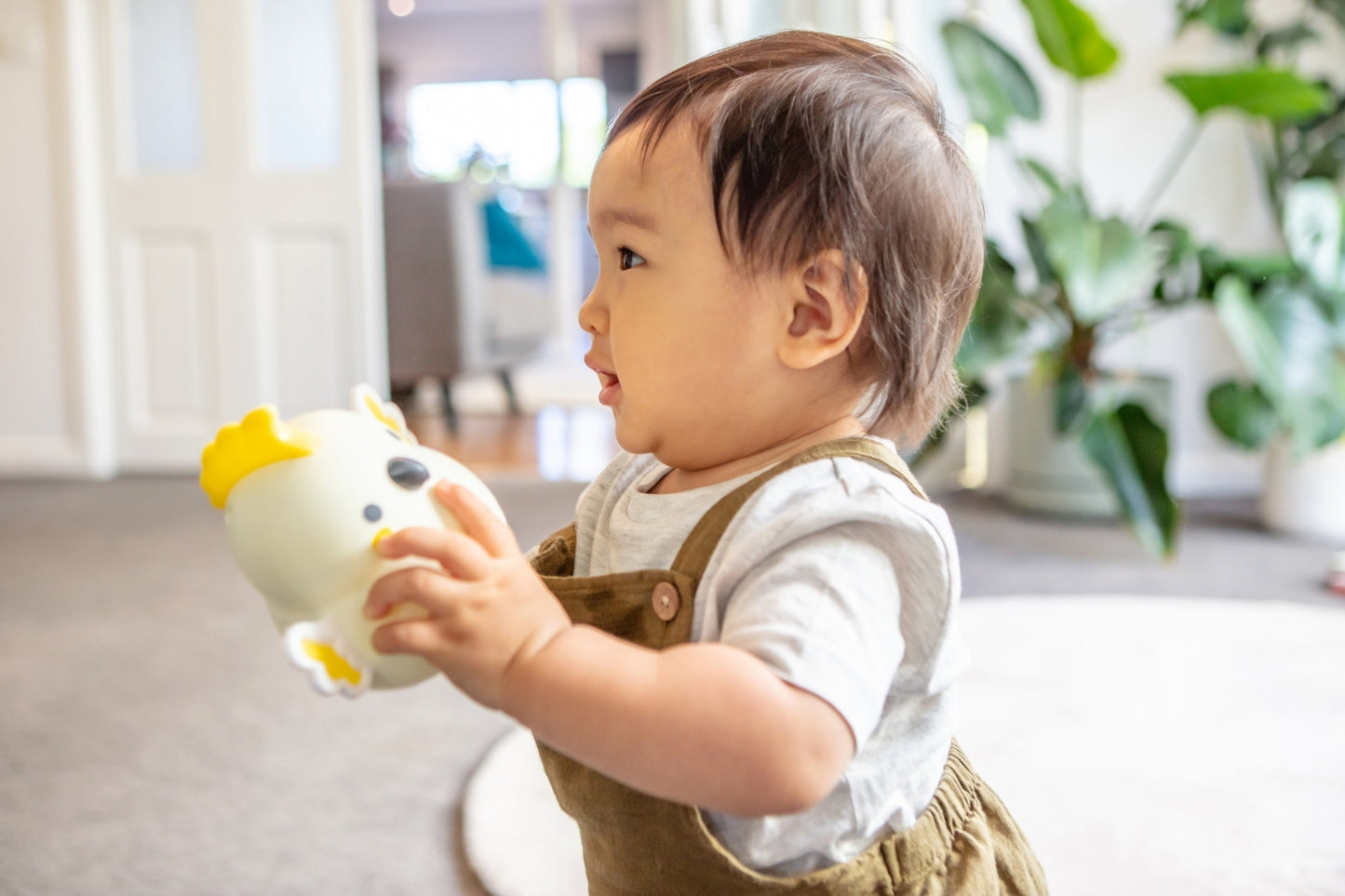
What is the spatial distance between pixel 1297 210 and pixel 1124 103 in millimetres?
649

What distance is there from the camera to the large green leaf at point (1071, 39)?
2.26m

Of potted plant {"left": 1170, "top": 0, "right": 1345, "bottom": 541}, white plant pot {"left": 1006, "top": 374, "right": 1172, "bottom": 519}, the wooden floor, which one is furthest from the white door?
potted plant {"left": 1170, "top": 0, "right": 1345, "bottom": 541}

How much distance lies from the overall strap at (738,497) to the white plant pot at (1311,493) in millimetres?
2096

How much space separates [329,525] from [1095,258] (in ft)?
5.76

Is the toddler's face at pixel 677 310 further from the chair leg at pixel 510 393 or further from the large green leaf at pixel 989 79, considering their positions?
the chair leg at pixel 510 393

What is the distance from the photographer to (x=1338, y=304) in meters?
2.20

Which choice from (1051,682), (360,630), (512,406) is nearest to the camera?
(360,630)

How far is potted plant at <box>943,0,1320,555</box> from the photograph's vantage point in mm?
2059

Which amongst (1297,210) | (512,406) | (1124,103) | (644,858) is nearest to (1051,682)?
(644,858)

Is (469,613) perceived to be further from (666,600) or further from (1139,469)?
(1139,469)

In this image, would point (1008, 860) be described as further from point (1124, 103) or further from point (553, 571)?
point (1124, 103)

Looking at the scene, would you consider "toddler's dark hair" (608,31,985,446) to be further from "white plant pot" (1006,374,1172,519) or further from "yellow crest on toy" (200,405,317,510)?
"white plant pot" (1006,374,1172,519)

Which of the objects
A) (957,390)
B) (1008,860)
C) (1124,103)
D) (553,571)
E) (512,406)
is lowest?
(512,406)

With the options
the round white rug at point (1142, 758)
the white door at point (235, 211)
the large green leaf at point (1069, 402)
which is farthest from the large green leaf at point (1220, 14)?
the white door at point (235, 211)
